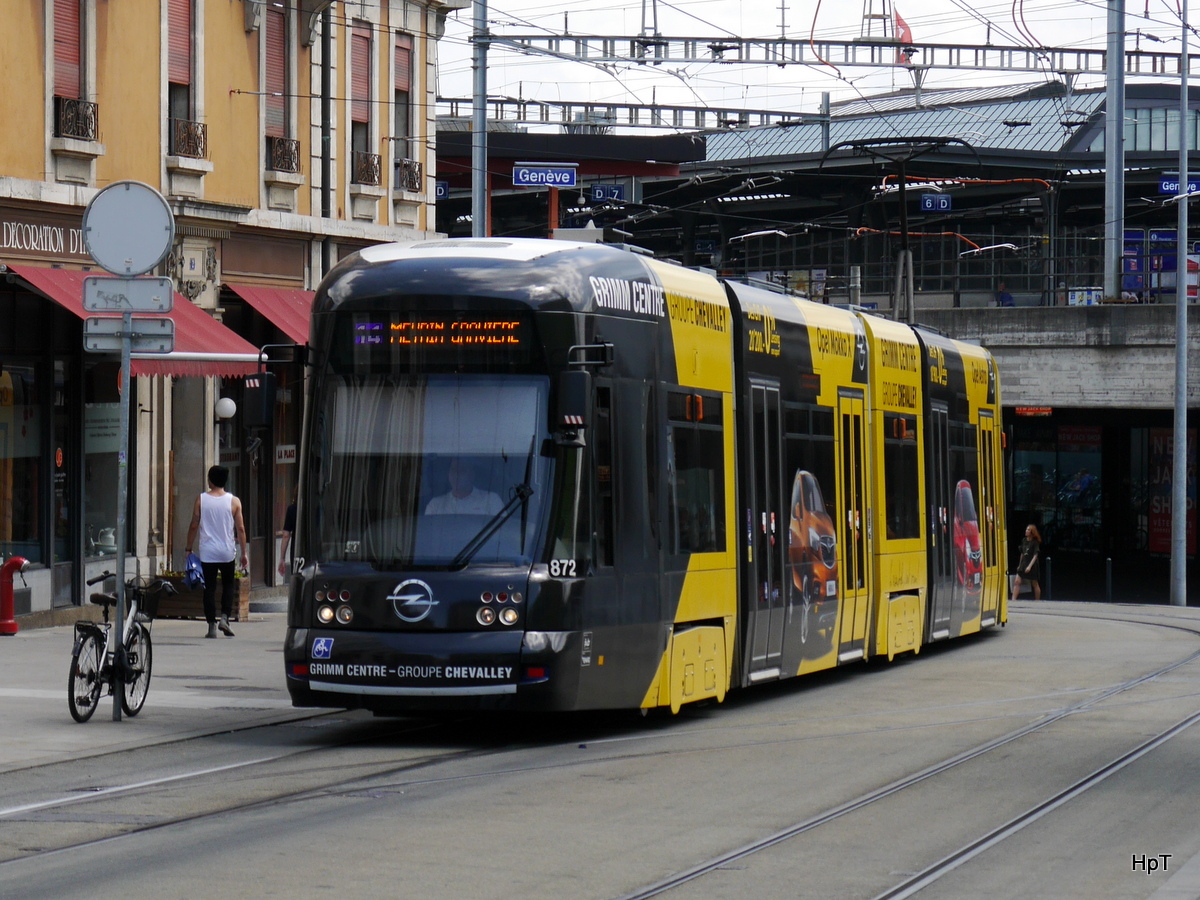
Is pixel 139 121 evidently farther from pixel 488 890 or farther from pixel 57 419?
pixel 488 890

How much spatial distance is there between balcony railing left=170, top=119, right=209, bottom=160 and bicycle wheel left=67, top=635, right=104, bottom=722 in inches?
427

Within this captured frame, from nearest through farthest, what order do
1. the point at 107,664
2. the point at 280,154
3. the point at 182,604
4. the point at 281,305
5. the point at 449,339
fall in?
the point at 449,339 < the point at 107,664 < the point at 182,604 < the point at 281,305 < the point at 280,154

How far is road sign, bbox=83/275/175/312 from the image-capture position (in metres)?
12.6

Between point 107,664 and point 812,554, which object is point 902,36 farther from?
point 107,664

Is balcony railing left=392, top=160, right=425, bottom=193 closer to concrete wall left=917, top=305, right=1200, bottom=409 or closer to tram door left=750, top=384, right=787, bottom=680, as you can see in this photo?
tram door left=750, top=384, right=787, bottom=680

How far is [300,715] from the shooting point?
13.3m

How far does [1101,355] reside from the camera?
128 ft

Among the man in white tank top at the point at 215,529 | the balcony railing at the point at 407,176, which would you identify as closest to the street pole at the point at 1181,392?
the balcony railing at the point at 407,176

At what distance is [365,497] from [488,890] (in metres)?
4.39

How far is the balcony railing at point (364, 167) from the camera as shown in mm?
26828

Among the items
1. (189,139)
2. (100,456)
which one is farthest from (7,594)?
(189,139)

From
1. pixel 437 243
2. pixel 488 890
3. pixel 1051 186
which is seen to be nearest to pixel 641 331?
pixel 437 243

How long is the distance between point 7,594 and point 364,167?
10011 millimetres

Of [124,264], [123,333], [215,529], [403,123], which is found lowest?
[215,529]
